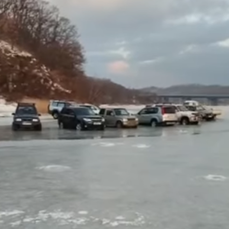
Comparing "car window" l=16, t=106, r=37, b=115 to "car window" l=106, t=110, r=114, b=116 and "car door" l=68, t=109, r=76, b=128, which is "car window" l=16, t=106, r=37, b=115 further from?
"car window" l=106, t=110, r=114, b=116

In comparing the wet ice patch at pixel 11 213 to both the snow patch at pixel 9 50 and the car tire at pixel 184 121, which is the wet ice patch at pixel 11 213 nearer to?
the car tire at pixel 184 121

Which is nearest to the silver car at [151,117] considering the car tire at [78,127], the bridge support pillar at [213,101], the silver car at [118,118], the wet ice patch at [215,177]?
the silver car at [118,118]

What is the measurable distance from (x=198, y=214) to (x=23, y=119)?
1040 inches

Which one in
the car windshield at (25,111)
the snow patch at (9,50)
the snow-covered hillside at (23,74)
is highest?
the snow patch at (9,50)

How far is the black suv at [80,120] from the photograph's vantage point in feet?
113

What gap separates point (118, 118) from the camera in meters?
37.9

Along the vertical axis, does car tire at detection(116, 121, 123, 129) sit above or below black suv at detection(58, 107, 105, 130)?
below

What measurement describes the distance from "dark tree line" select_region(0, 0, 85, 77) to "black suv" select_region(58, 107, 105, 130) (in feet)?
183

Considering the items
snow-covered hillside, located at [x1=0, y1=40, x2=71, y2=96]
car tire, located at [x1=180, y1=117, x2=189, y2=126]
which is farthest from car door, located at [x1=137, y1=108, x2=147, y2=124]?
snow-covered hillside, located at [x1=0, y1=40, x2=71, y2=96]

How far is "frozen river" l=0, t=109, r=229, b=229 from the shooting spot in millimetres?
8086

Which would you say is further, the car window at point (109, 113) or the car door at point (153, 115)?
the car door at point (153, 115)

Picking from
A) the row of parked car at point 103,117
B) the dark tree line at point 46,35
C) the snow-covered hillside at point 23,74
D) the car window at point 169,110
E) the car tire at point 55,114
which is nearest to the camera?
the row of parked car at point 103,117

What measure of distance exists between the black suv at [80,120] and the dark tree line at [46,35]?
5585cm

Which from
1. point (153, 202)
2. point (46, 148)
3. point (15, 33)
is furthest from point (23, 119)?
point (15, 33)
